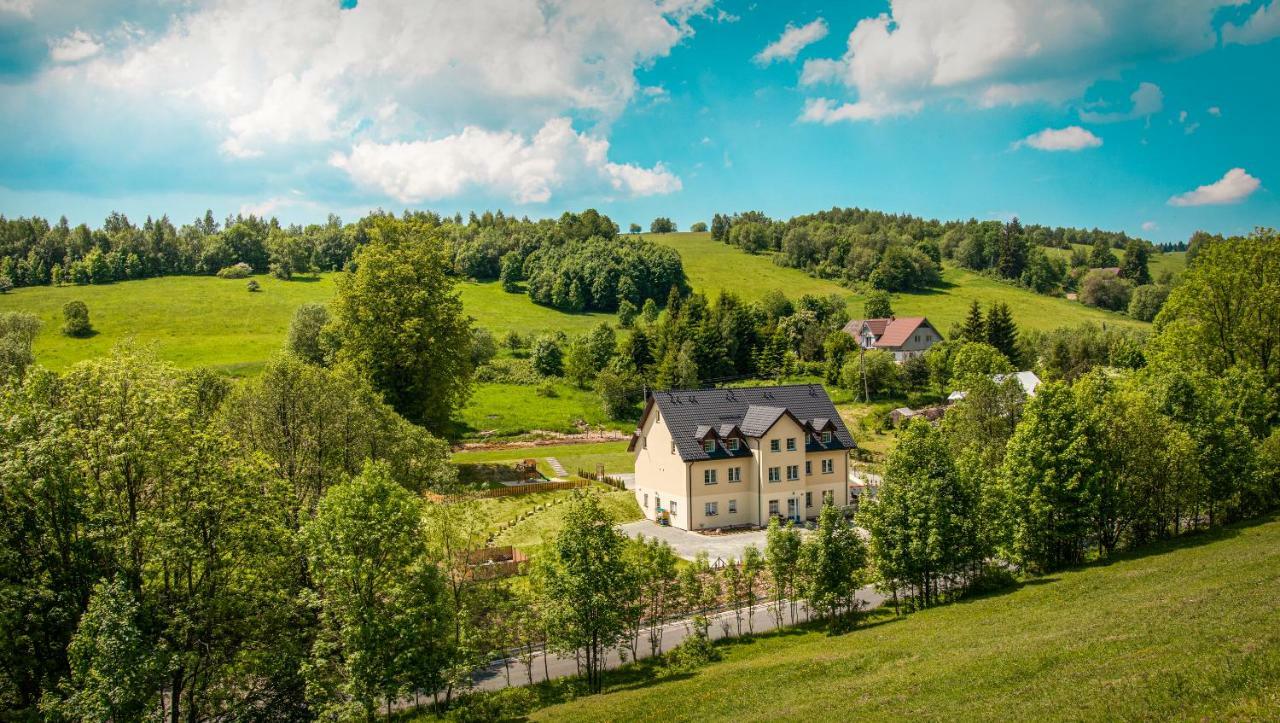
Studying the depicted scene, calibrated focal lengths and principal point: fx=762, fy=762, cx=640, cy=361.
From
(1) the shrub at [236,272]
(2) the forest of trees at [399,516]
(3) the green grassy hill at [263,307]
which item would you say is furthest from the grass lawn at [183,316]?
(2) the forest of trees at [399,516]

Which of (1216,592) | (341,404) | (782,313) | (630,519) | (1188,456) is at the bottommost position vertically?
(630,519)

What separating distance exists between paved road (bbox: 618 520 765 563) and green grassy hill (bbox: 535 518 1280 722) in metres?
12.2

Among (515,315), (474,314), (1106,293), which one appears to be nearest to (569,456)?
(474,314)

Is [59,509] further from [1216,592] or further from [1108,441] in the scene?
[1108,441]

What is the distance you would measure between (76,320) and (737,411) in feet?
305

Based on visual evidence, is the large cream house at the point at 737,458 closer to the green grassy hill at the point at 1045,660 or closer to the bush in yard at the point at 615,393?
the green grassy hill at the point at 1045,660

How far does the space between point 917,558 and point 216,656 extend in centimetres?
2469

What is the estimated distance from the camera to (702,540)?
45750mm

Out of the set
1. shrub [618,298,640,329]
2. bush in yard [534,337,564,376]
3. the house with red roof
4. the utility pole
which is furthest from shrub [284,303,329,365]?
the house with red roof

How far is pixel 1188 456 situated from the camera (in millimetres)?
34562

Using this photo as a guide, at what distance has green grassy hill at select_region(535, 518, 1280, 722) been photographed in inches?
621

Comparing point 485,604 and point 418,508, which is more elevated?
point 418,508

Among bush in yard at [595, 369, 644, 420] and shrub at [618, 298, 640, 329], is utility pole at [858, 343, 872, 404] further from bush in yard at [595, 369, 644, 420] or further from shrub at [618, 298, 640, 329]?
shrub at [618, 298, 640, 329]

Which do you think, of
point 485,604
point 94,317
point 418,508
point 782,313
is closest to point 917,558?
point 485,604
